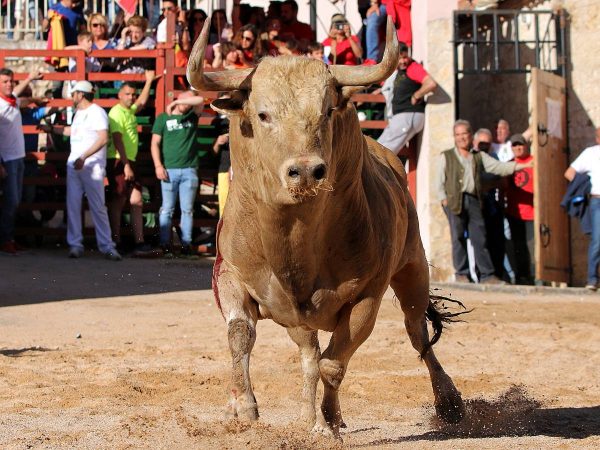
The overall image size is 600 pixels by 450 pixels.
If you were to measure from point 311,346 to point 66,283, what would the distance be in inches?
240

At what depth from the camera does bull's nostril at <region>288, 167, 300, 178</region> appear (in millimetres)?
4633

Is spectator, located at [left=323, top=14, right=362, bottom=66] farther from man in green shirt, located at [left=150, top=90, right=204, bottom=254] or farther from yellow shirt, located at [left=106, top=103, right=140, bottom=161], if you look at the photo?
yellow shirt, located at [left=106, top=103, right=140, bottom=161]

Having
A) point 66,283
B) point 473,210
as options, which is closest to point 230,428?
point 66,283

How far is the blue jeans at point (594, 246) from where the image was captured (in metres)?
13.1

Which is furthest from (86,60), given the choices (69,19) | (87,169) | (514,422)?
(514,422)

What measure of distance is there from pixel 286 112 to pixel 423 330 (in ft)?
7.98

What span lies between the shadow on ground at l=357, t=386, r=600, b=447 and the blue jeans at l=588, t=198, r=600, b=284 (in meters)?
6.20

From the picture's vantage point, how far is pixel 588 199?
524 inches

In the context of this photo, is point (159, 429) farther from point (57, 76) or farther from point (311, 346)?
point (57, 76)

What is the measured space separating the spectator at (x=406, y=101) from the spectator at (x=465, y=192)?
0.77 meters

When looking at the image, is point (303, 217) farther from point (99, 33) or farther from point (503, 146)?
point (99, 33)

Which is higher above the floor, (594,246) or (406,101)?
(406,101)

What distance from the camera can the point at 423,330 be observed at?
688cm

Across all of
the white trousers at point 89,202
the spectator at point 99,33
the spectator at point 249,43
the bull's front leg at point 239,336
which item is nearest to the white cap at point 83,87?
the white trousers at point 89,202
